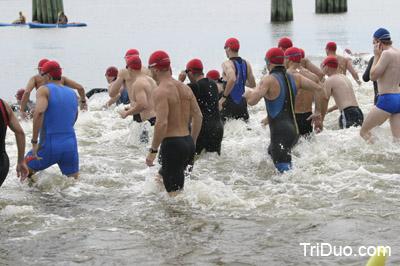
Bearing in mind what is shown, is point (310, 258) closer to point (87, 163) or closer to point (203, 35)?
point (87, 163)

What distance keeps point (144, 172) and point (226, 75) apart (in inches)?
81.3

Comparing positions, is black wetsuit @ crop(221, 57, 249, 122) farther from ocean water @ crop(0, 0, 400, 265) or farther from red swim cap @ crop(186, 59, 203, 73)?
red swim cap @ crop(186, 59, 203, 73)

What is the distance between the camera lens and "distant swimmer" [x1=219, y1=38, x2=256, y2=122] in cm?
956

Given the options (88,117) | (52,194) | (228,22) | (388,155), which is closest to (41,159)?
(52,194)

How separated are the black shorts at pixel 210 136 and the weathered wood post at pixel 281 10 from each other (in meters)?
36.3

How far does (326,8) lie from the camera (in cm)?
4994

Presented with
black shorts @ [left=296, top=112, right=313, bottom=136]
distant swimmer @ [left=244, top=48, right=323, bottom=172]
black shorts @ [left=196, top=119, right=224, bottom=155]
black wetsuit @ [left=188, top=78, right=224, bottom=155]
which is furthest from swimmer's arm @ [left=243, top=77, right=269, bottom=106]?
black shorts @ [left=296, top=112, right=313, bottom=136]

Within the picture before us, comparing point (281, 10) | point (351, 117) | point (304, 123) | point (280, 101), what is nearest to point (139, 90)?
point (304, 123)

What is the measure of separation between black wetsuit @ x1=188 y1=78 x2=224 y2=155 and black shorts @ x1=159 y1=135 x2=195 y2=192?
1600mm

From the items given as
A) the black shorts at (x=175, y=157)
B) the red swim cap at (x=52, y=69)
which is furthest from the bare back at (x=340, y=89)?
the red swim cap at (x=52, y=69)

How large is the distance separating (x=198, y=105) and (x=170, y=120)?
1123 mm

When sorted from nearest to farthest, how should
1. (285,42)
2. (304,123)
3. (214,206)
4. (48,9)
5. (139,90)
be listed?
(214,206)
(304,123)
(139,90)
(285,42)
(48,9)

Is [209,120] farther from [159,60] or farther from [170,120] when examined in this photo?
[159,60]

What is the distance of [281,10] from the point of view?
43844mm
